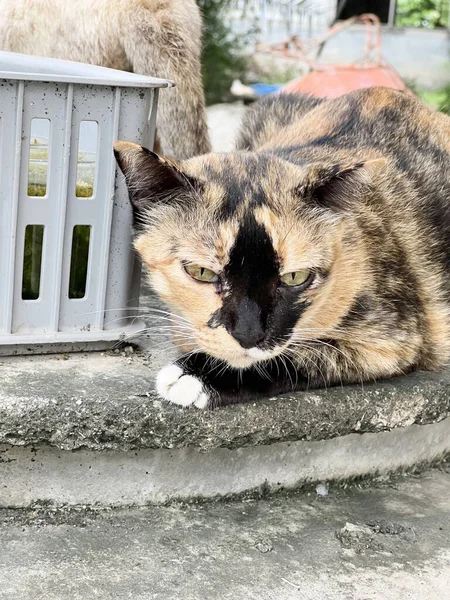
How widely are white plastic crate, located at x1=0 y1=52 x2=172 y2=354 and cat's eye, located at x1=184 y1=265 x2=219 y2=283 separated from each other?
44cm

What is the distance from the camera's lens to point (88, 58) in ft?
13.3

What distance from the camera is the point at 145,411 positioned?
2.62 meters

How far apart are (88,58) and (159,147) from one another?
536 mm

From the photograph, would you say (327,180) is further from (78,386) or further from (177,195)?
(78,386)

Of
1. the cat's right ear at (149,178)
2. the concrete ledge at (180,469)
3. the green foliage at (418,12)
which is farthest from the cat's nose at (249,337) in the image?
the green foliage at (418,12)

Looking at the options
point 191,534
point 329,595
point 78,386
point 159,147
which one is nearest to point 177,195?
point 78,386

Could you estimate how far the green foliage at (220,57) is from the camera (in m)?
10.4

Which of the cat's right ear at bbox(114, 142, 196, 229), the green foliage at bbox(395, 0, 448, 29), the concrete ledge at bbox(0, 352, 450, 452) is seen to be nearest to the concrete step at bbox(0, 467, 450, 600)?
the concrete ledge at bbox(0, 352, 450, 452)

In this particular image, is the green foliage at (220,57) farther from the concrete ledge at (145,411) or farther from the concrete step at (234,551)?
the concrete step at (234,551)

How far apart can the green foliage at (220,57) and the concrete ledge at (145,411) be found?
26.3 ft

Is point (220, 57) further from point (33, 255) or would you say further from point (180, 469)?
point (180, 469)

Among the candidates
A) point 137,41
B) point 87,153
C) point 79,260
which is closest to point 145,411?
point 79,260

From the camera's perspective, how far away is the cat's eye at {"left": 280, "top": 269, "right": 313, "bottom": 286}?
8.02ft

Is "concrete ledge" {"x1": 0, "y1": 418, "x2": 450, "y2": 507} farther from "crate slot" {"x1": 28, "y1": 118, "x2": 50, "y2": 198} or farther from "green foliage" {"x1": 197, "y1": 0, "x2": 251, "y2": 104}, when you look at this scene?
"green foliage" {"x1": 197, "y1": 0, "x2": 251, "y2": 104}
